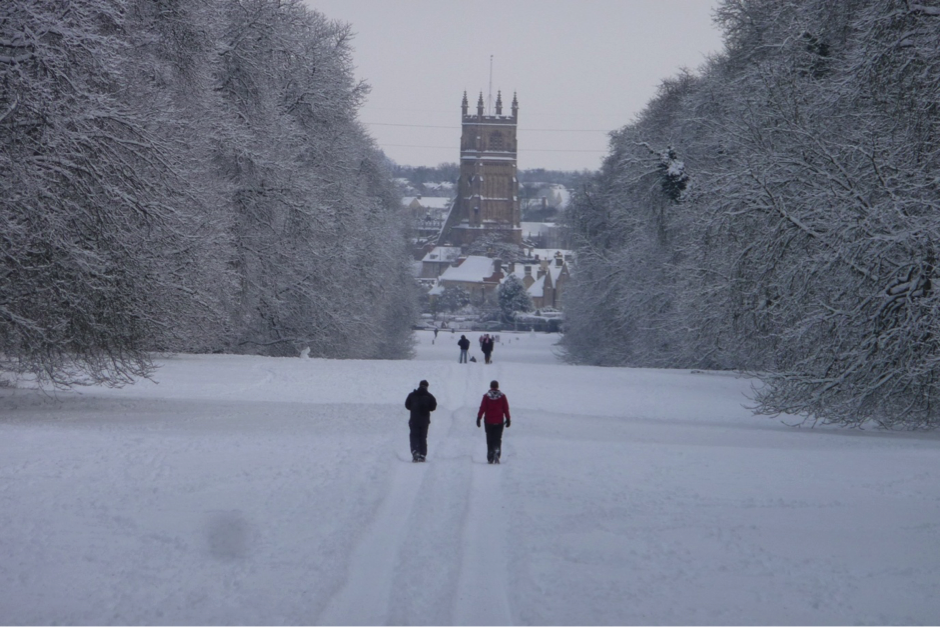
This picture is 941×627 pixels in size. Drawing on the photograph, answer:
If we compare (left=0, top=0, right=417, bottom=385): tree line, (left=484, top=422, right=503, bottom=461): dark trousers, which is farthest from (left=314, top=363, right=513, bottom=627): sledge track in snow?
(left=0, top=0, right=417, bottom=385): tree line

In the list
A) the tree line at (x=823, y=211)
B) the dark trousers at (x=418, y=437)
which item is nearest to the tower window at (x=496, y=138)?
the tree line at (x=823, y=211)

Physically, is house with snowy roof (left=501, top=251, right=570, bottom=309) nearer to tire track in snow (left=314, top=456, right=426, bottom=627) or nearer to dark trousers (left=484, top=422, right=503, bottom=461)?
dark trousers (left=484, top=422, right=503, bottom=461)

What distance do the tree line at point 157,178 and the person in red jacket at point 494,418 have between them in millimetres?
5070

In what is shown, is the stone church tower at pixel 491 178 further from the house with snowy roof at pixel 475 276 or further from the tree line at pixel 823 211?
the tree line at pixel 823 211

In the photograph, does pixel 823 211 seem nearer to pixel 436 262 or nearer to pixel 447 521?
pixel 447 521

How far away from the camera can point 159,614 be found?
6289 mm

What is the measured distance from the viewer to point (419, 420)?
12133 mm

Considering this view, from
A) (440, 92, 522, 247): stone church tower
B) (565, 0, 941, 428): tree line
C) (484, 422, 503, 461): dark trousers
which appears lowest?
(484, 422, 503, 461): dark trousers

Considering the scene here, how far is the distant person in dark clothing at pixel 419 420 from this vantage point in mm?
12156

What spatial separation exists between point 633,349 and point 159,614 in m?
26.3

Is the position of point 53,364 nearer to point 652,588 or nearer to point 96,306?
point 96,306

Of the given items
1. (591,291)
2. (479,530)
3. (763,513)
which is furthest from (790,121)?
(591,291)

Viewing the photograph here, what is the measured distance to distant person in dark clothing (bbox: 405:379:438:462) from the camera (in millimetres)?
12156

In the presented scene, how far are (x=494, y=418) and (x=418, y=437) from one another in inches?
42.3
